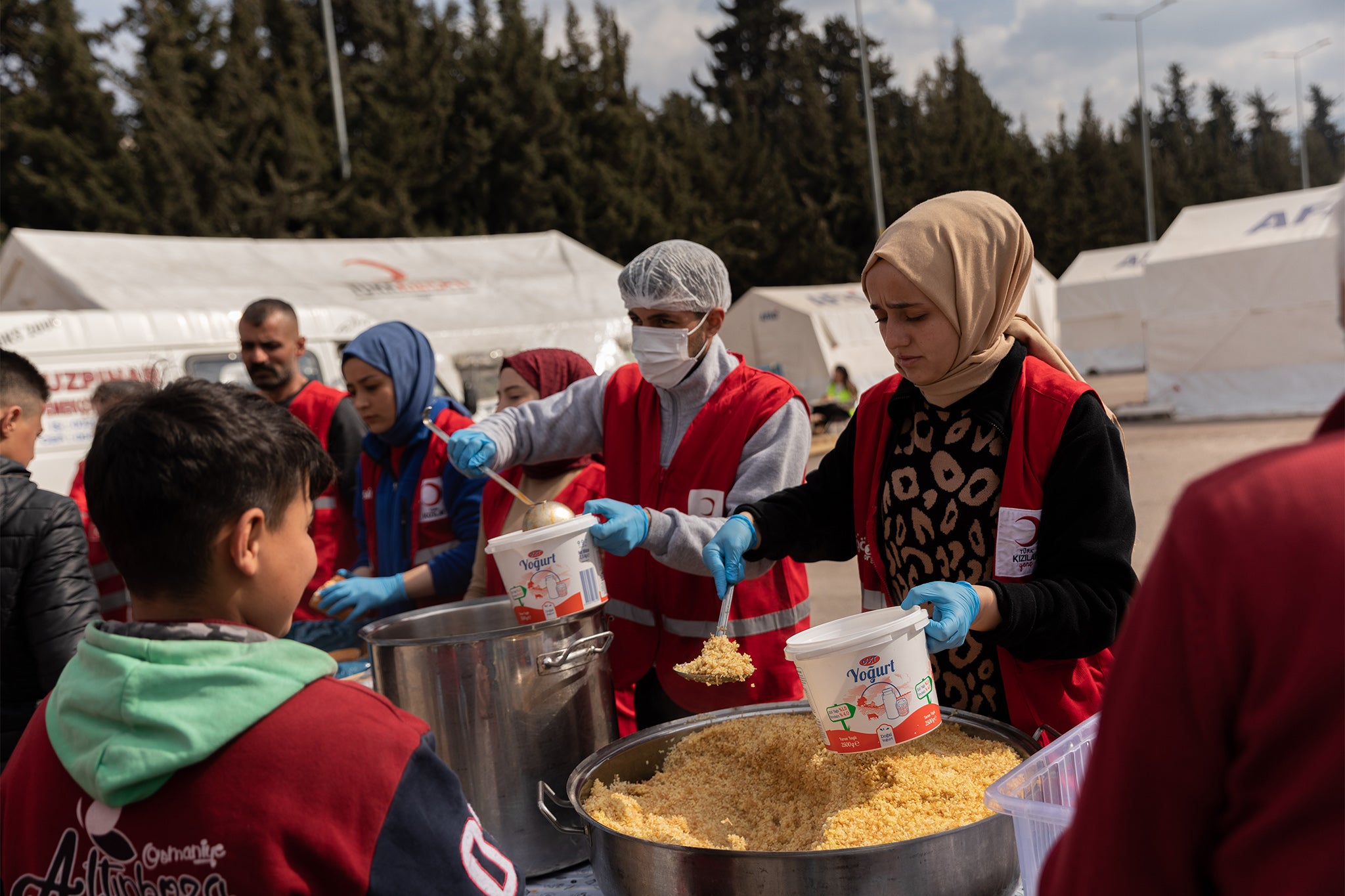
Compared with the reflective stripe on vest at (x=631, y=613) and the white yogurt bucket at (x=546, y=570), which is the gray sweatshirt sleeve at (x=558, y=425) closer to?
the reflective stripe on vest at (x=631, y=613)

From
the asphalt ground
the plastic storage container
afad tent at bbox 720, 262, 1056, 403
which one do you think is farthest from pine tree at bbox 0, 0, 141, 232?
the plastic storage container

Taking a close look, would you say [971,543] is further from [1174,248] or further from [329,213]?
[329,213]

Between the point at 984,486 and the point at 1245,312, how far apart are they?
606 inches

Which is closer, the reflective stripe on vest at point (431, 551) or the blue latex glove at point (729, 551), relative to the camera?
the blue latex glove at point (729, 551)

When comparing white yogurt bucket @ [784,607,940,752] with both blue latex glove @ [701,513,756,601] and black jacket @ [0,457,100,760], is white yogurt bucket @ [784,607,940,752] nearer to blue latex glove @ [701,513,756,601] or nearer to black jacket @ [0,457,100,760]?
blue latex glove @ [701,513,756,601]

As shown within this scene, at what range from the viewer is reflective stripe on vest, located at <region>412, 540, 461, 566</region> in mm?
3061

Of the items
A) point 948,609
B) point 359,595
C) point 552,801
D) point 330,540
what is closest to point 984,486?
point 948,609

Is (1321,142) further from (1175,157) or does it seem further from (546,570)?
(546,570)

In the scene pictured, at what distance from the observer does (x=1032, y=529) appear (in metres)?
1.83

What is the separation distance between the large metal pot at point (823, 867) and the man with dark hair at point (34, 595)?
5.60ft

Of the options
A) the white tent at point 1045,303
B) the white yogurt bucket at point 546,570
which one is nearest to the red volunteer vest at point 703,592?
the white yogurt bucket at point 546,570

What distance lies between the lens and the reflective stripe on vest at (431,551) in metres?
3.06

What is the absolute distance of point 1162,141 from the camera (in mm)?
53594

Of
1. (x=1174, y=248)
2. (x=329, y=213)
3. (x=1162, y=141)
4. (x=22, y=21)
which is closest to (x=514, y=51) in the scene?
(x=329, y=213)
